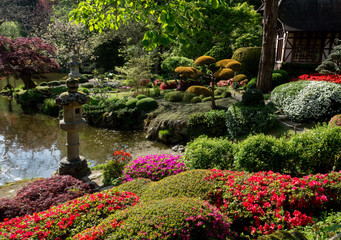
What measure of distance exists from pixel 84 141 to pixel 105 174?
19.6 ft

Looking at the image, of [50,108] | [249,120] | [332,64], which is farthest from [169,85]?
[249,120]

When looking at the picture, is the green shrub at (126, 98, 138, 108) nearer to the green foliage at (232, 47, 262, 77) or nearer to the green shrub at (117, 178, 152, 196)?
the green foliage at (232, 47, 262, 77)

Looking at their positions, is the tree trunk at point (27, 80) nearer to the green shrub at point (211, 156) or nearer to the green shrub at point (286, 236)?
the green shrub at point (211, 156)

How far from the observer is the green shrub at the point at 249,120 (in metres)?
9.52

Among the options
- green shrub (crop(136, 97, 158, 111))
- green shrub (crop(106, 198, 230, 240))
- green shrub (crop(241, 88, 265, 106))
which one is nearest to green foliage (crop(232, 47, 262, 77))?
green shrub (crop(136, 97, 158, 111))

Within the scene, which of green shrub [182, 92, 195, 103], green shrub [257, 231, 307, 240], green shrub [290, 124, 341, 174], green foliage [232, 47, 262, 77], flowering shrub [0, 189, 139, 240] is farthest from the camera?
green foliage [232, 47, 262, 77]

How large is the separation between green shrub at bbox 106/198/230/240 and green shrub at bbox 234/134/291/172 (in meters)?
2.56

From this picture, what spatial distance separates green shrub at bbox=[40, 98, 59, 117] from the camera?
17875 millimetres

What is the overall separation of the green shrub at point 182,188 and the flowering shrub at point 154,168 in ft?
5.06

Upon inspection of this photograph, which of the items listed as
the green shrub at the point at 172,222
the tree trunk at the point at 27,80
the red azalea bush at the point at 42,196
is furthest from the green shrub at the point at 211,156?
the tree trunk at the point at 27,80

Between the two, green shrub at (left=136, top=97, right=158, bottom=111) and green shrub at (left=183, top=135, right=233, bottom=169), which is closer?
green shrub at (left=183, top=135, right=233, bottom=169)

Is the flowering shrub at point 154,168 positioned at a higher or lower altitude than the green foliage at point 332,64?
lower

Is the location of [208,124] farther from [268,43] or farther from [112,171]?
[268,43]

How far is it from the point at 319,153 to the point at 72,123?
20.4ft
